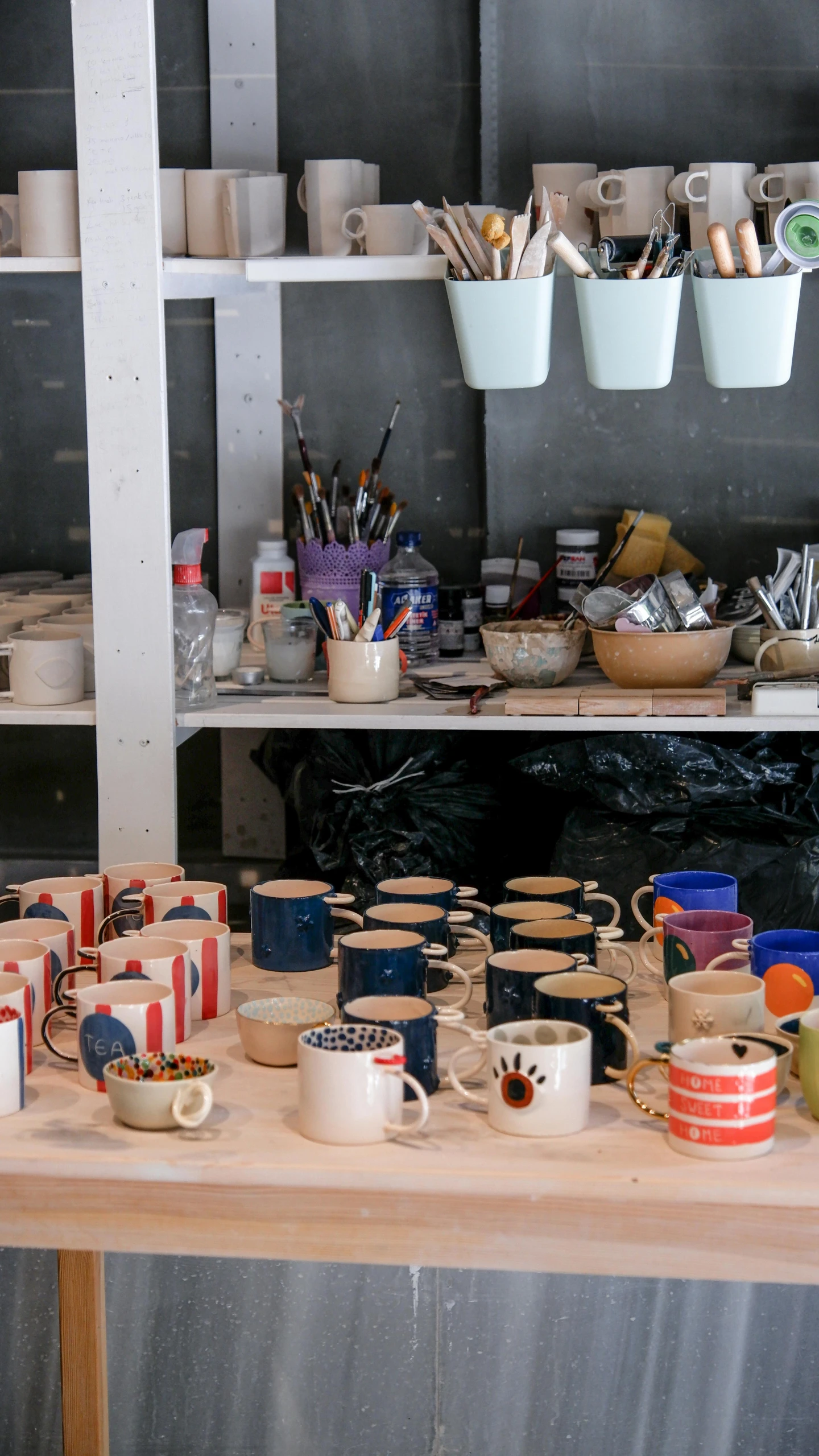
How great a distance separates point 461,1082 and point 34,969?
0.41 meters

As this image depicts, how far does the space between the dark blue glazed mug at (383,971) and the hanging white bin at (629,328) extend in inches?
38.8

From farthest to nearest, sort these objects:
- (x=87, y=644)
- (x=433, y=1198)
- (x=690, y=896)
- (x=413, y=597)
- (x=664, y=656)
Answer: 1. (x=413, y=597)
2. (x=87, y=644)
3. (x=664, y=656)
4. (x=690, y=896)
5. (x=433, y=1198)

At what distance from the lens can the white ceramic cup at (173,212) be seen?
2.28m

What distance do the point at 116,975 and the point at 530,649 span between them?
1044 mm

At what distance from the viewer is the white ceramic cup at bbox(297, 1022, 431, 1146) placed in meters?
1.14

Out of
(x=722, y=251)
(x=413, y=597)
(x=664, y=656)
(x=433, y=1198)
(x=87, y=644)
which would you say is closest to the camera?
(x=433, y=1198)

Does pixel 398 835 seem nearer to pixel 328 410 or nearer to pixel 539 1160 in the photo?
pixel 328 410

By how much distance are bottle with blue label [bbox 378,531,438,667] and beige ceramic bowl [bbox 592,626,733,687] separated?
324 mm

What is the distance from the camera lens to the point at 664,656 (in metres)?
2.16

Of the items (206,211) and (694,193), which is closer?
(694,193)

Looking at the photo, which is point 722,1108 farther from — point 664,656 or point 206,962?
point 664,656

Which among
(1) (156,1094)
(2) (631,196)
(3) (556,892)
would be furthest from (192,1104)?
(2) (631,196)

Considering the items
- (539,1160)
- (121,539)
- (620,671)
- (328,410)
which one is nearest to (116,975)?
(539,1160)

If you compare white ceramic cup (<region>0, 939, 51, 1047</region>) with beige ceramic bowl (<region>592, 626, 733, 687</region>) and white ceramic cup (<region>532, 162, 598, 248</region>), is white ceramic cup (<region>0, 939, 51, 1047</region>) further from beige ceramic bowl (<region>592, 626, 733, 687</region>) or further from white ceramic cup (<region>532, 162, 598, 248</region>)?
white ceramic cup (<region>532, 162, 598, 248</region>)
